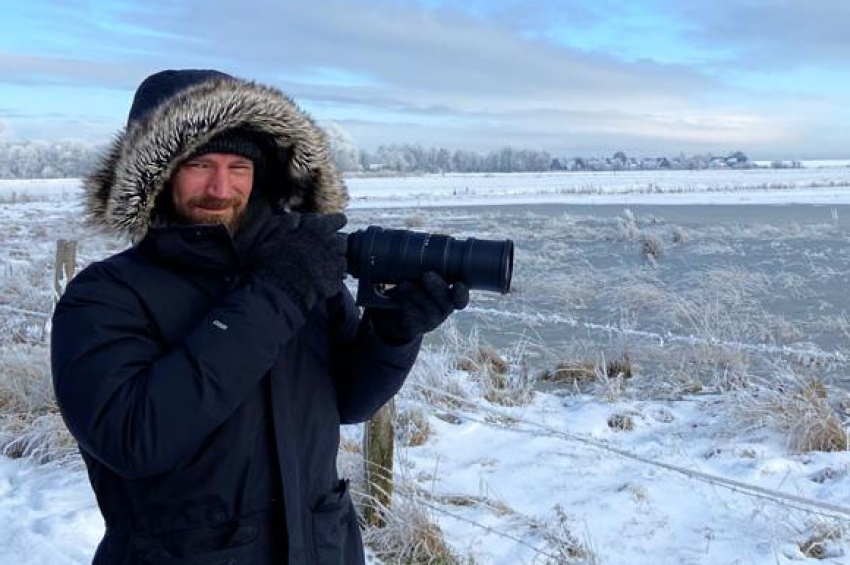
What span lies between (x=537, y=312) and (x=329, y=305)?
7667mm

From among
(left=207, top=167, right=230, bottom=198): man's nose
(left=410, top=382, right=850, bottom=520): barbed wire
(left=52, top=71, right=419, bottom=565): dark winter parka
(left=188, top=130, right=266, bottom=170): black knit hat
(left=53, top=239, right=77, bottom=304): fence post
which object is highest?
(left=188, top=130, right=266, bottom=170): black knit hat

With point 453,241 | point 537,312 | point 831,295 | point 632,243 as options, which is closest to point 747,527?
point 453,241

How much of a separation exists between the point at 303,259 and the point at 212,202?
28 cm

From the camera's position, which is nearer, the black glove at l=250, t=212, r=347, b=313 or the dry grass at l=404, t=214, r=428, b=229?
the black glove at l=250, t=212, r=347, b=313

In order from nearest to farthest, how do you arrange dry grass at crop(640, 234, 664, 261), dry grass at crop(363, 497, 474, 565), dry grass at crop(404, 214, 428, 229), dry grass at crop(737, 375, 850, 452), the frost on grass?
1. dry grass at crop(363, 497, 474, 565)
2. the frost on grass
3. dry grass at crop(737, 375, 850, 452)
4. dry grass at crop(640, 234, 664, 261)
5. dry grass at crop(404, 214, 428, 229)

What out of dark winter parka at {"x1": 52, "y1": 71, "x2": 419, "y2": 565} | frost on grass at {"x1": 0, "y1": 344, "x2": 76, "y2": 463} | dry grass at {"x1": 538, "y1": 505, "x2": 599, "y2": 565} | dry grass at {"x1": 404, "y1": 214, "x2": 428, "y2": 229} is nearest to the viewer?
dark winter parka at {"x1": 52, "y1": 71, "x2": 419, "y2": 565}

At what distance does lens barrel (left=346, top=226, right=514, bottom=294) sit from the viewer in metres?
1.58

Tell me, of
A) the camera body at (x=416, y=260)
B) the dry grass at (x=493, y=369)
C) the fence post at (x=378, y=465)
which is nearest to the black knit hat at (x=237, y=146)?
the camera body at (x=416, y=260)

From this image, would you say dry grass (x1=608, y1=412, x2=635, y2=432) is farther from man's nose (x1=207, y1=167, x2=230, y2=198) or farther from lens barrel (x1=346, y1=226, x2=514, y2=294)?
man's nose (x1=207, y1=167, x2=230, y2=198)

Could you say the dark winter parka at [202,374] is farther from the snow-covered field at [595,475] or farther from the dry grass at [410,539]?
the dry grass at [410,539]

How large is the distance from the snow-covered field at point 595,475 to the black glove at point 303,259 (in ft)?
2.40

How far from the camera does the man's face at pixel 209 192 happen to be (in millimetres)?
1545

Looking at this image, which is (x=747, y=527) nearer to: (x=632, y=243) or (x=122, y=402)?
(x=122, y=402)

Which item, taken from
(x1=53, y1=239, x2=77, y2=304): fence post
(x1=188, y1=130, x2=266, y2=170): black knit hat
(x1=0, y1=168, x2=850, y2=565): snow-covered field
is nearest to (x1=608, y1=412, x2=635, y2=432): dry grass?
(x1=0, y1=168, x2=850, y2=565): snow-covered field
